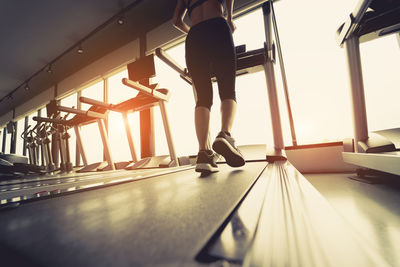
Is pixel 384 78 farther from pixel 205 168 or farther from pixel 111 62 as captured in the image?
pixel 111 62

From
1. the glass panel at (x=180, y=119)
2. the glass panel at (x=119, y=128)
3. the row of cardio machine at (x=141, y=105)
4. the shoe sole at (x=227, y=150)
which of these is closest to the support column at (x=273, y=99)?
the row of cardio machine at (x=141, y=105)

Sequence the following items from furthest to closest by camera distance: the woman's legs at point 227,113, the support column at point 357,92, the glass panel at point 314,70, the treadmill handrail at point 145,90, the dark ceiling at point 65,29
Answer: the dark ceiling at point 65,29 < the glass panel at point 314,70 < the treadmill handrail at point 145,90 < the support column at point 357,92 < the woman's legs at point 227,113

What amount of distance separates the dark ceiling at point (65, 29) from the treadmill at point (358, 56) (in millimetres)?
3611

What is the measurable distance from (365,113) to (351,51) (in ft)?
1.85

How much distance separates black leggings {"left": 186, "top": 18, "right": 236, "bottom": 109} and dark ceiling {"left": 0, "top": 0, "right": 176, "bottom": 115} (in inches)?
132

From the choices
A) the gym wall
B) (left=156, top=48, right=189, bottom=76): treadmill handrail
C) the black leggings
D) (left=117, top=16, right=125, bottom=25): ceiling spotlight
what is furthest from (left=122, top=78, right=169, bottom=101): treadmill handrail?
(left=117, top=16, right=125, bottom=25): ceiling spotlight

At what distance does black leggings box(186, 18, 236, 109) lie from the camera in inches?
48.8

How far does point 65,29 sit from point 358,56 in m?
6.02

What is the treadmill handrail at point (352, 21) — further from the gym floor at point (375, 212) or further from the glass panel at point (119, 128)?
the glass panel at point (119, 128)

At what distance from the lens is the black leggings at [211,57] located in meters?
1.24

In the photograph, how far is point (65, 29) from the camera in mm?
4523

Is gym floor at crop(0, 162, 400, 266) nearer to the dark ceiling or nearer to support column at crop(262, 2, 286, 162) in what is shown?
support column at crop(262, 2, 286, 162)

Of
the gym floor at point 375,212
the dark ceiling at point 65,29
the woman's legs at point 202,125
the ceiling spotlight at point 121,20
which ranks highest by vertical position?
the dark ceiling at point 65,29

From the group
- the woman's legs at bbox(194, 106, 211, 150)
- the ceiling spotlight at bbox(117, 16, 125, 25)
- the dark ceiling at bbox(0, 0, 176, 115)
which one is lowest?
the woman's legs at bbox(194, 106, 211, 150)
